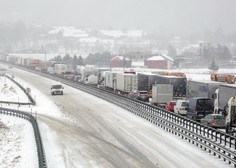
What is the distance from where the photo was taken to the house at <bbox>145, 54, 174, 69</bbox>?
15762 centimetres

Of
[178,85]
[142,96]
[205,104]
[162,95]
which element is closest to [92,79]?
[142,96]

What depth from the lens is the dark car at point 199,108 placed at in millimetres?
40156

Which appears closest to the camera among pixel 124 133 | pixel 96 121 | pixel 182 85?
pixel 124 133

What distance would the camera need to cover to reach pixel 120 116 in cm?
4475

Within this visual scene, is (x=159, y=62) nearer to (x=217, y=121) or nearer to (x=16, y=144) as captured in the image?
(x=217, y=121)

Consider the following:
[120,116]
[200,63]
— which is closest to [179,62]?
[200,63]

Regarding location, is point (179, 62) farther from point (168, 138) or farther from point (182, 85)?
point (168, 138)

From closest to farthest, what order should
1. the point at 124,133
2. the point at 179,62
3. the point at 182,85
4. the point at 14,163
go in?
the point at 14,163 → the point at 124,133 → the point at 182,85 → the point at 179,62

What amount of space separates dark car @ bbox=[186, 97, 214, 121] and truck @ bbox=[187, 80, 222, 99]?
8.82 meters

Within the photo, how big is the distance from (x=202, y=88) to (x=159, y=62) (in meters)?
107

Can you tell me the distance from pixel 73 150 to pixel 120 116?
1607 cm

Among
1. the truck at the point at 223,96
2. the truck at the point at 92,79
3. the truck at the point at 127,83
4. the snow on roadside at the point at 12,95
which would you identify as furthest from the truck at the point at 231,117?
the truck at the point at 92,79

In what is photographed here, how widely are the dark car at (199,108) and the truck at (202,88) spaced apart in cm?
882

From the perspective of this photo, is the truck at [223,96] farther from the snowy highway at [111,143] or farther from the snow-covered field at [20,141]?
the snow-covered field at [20,141]
